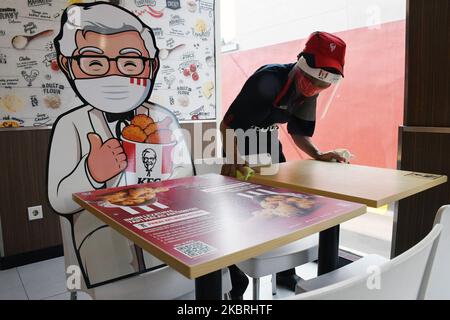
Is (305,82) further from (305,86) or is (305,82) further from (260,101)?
(260,101)

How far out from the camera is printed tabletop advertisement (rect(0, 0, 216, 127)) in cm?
234

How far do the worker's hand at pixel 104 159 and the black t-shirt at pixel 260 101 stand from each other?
23.5 inches

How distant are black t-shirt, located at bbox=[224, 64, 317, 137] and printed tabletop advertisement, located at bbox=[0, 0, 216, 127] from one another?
3.93 feet

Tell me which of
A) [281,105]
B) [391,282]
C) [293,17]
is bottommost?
[391,282]

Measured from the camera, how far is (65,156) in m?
1.48

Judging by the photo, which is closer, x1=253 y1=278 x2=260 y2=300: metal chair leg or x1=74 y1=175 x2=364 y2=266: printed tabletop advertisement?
x1=74 y1=175 x2=364 y2=266: printed tabletop advertisement

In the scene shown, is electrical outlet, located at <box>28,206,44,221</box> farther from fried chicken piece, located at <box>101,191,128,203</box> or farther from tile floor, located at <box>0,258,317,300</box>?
fried chicken piece, located at <box>101,191,128,203</box>

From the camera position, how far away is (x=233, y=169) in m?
1.73

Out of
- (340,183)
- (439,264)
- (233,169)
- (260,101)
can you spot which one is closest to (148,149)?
(233,169)

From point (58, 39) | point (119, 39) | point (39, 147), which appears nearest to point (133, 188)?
point (119, 39)

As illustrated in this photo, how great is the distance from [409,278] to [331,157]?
4.56 ft

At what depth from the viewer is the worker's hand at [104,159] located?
1593mm

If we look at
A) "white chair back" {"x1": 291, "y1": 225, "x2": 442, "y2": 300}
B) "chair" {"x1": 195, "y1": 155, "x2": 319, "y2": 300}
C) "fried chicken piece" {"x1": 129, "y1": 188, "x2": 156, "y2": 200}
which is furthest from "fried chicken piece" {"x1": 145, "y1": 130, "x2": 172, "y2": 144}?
"white chair back" {"x1": 291, "y1": 225, "x2": 442, "y2": 300}
